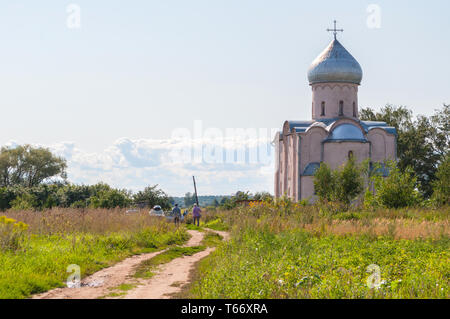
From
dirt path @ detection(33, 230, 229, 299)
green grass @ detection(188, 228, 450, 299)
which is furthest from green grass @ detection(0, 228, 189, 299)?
green grass @ detection(188, 228, 450, 299)

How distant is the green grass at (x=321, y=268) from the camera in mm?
8336

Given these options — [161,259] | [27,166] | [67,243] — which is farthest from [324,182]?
[27,166]

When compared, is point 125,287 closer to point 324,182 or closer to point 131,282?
point 131,282

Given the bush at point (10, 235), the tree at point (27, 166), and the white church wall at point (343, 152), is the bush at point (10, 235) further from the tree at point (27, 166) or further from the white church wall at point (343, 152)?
the tree at point (27, 166)

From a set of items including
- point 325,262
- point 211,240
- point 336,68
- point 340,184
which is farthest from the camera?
point 336,68

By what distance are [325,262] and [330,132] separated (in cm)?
3069

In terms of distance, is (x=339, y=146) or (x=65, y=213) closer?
(x=65, y=213)

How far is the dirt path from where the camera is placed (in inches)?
392

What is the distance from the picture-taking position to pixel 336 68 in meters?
42.6

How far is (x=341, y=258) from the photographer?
39.5ft

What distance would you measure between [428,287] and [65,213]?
14.0m

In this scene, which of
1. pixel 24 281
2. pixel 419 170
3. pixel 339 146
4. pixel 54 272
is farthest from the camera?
pixel 419 170
